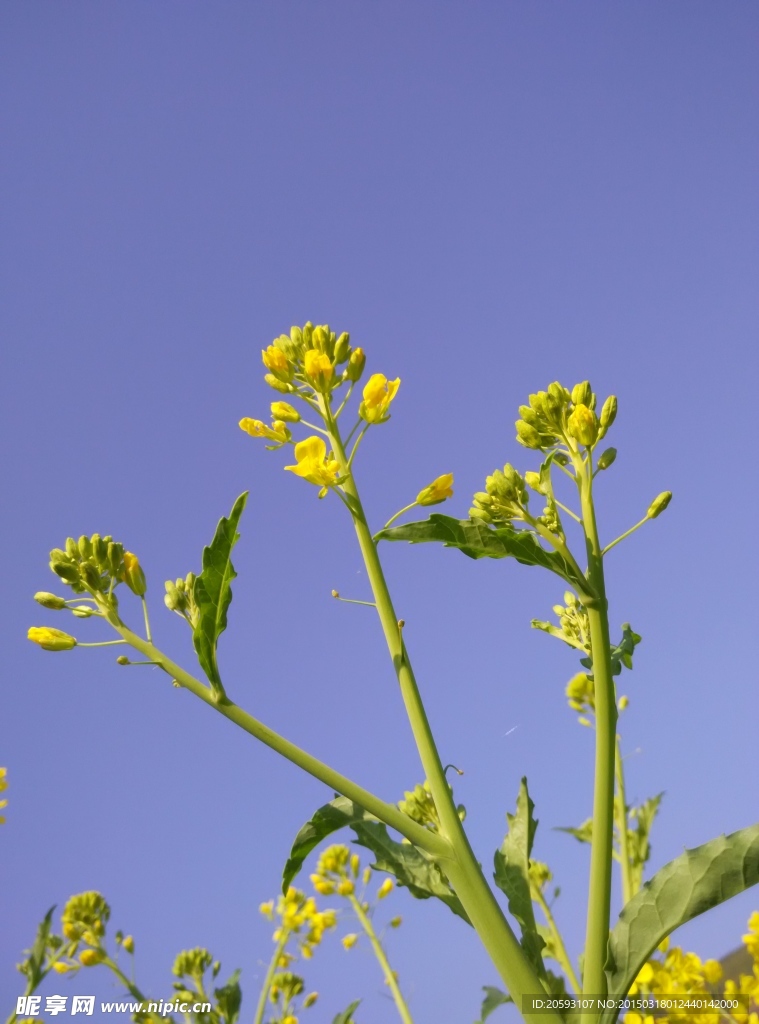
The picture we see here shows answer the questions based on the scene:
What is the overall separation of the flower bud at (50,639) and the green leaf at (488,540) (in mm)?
925

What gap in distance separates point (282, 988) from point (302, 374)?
417 centimetres

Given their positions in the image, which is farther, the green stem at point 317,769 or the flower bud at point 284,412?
the flower bud at point 284,412

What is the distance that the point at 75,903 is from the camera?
4.61m

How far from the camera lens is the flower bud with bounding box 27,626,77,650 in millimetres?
1922

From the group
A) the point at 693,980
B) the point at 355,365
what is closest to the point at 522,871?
the point at 693,980

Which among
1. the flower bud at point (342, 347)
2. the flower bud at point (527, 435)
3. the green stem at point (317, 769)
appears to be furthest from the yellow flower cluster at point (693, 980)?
the flower bud at point (342, 347)

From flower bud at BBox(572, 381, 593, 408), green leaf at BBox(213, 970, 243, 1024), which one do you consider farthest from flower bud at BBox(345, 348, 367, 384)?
green leaf at BBox(213, 970, 243, 1024)

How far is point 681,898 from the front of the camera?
1436 millimetres

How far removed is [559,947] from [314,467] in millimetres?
2252

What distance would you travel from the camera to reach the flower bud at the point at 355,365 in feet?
7.55

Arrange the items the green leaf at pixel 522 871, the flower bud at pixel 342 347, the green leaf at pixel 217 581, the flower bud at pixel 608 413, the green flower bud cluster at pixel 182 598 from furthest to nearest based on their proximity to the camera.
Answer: the flower bud at pixel 342 347 → the flower bud at pixel 608 413 → the green flower bud cluster at pixel 182 598 → the green leaf at pixel 217 581 → the green leaf at pixel 522 871

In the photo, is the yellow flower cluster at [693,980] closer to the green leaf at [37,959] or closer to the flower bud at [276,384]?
the flower bud at [276,384]

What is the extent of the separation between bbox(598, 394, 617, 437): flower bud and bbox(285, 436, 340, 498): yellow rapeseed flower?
82 centimetres

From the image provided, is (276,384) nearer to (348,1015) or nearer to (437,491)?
(437,491)
